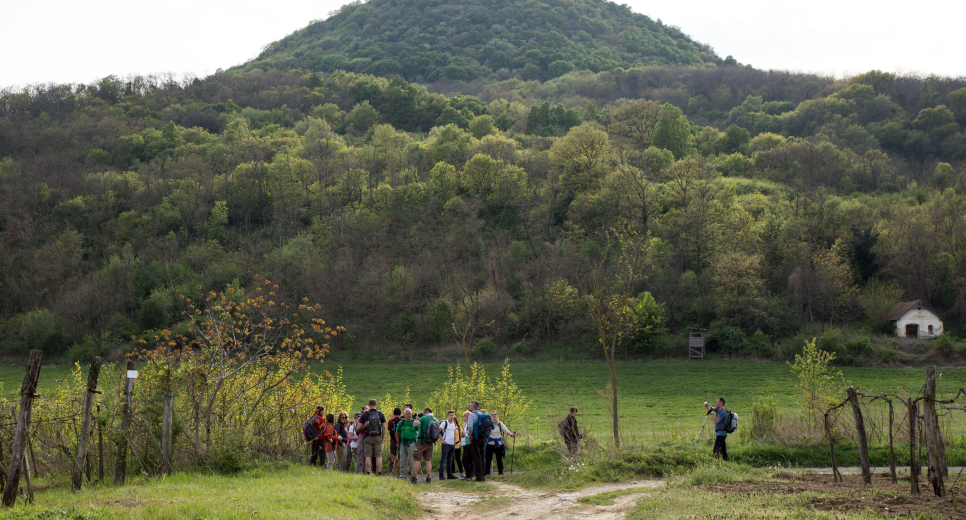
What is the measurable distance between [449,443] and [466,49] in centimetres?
17567

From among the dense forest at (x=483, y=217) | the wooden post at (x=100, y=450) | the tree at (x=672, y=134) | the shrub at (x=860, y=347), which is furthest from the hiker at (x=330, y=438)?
the tree at (x=672, y=134)

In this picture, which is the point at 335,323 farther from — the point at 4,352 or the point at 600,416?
the point at 600,416

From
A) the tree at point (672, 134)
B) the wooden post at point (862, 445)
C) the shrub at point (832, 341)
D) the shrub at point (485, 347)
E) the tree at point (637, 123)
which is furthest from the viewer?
the tree at point (637, 123)

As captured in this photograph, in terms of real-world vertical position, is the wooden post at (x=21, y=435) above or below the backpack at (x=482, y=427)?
above

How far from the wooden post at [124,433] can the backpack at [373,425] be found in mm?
4954

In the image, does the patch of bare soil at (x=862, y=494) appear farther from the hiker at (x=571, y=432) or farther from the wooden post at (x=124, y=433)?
the wooden post at (x=124, y=433)

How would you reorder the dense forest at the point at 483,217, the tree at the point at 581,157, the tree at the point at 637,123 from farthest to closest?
the tree at the point at 637,123
the tree at the point at 581,157
the dense forest at the point at 483,217

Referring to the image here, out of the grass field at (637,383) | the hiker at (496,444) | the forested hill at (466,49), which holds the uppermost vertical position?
the forested hill at (466,49)

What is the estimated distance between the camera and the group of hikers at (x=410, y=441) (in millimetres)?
15070

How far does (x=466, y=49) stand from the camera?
180 meters

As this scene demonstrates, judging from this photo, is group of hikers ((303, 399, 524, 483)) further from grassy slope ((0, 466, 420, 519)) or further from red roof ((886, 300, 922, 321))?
red roof ((886, 300, 922, 321))

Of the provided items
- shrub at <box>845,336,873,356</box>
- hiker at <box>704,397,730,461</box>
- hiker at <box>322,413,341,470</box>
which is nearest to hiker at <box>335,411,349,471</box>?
hiker at <box>322,413,341,470</box>

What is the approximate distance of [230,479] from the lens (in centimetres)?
1191

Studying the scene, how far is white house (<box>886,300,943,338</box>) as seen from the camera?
50.9 m
